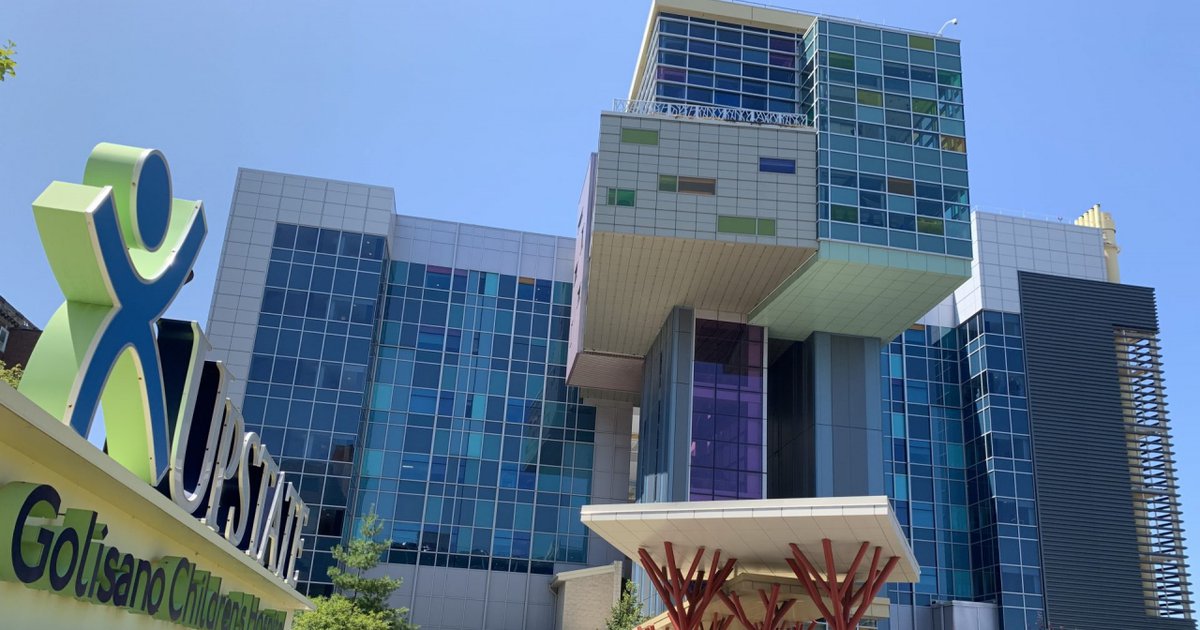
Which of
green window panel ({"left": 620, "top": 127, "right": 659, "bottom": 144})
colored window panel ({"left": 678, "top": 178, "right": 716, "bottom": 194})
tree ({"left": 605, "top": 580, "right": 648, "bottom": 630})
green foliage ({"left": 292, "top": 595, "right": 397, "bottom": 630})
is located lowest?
green foliage ({"left": 292, "top": 595, "right": 397, "bottom": 630})

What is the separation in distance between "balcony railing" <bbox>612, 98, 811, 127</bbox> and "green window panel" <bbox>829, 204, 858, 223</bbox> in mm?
4822

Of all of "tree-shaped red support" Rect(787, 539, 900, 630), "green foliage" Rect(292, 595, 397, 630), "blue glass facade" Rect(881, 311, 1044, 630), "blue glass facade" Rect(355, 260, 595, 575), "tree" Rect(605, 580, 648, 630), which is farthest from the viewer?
"blue glass facade" Rect(355, 260, 595, 575)

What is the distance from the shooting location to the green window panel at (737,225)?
47.0 meters

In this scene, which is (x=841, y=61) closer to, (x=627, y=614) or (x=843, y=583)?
(x=843, y=583)

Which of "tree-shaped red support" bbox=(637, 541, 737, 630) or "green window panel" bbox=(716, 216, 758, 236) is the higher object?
"green window panel" bbox=(716, 216, 758, 236)

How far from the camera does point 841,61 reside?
51531 millimetres

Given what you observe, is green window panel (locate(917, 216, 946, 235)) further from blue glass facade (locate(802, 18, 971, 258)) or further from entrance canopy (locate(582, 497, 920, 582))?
entrance canopy (locate(582, 497, 920, 582))

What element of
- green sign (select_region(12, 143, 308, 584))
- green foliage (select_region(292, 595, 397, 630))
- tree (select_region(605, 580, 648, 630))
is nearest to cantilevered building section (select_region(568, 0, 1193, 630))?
tree (select_region(605, 580, 648, 630))

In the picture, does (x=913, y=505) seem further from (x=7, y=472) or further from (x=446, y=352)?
(x=7, y=472)

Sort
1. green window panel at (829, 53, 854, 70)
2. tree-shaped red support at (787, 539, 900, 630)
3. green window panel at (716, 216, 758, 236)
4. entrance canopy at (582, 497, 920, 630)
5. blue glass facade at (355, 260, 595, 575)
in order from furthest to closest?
blue glass facade at (355, 260, 595, 575), green window panel at (829, 53, 854, 70), green window panel at (716, 216, 758, 236), tree-shaped red support at (787, 539, 900, 630), entrance canopy at (582, 497, 920, 630)

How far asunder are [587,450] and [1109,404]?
32.8 m

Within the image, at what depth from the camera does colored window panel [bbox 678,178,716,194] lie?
156 ft

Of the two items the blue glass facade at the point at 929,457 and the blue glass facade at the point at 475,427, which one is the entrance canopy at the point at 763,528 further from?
the blue glass facade at the point at 929,457

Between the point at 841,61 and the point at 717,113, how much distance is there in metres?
6.69
